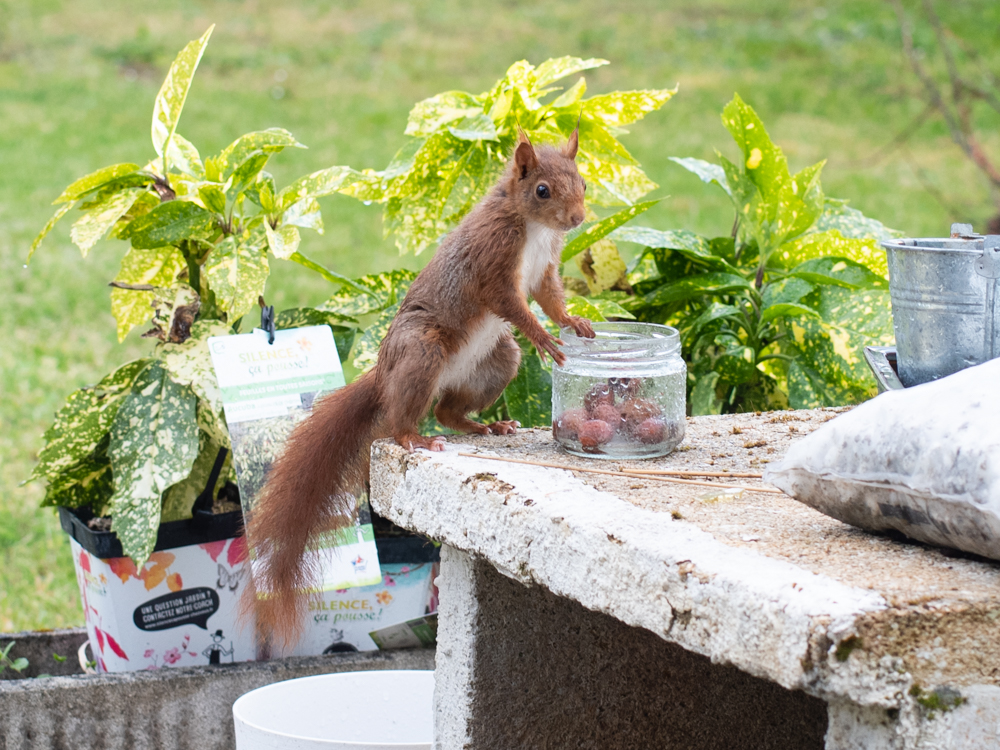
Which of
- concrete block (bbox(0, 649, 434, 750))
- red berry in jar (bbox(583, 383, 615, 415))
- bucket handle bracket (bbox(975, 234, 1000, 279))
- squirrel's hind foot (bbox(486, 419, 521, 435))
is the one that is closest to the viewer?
bucket handle bracket (bbox(975, 234, 1000, 279))

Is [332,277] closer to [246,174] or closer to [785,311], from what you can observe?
[246,174]

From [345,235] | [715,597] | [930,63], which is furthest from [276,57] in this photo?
[715,597]

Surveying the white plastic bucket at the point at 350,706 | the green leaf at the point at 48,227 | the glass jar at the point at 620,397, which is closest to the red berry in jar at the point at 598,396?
the glass jar at the point at 620,397

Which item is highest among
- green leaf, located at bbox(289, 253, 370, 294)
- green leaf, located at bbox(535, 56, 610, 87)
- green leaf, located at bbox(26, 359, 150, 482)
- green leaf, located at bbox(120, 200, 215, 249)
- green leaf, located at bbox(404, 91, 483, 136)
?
green leaf, located at bbox(535, 56, 610, 87)

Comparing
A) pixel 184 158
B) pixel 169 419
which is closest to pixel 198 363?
pixel 169 419

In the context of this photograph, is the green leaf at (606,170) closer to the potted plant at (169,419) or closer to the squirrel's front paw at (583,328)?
the potted plant at (169,419)

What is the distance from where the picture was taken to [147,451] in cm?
191

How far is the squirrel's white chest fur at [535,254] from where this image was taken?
1643 millimetres

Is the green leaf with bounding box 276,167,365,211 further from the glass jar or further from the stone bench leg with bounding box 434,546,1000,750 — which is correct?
the stone bench leg with bounding box 434,546,1000,750

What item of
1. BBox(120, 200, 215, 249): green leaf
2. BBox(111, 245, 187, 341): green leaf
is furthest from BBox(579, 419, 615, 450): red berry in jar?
BBox(111, 245, 187, 341): green leaf

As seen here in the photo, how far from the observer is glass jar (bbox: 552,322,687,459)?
1533 millimetres

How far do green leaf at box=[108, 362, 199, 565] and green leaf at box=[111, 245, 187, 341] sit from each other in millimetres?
211

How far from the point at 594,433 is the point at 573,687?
36 cm

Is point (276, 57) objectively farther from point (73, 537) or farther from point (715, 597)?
point (715, 597)
